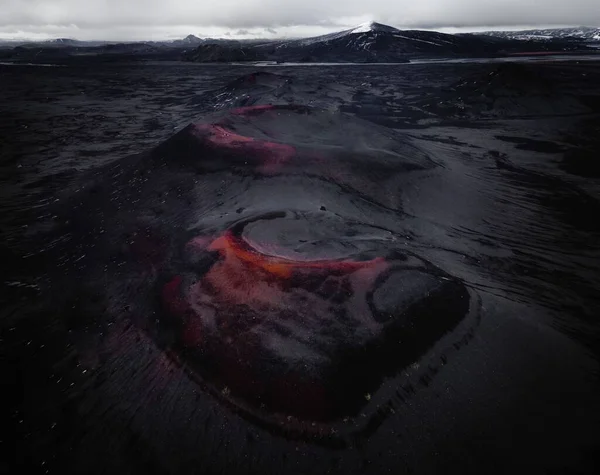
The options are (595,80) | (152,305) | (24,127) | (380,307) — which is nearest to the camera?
(380,307)

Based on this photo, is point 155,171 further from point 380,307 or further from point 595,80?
point 595,80

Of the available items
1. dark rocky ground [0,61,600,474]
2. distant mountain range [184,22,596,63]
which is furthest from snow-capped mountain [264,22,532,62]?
dark rocky ground [0,61,600,474]

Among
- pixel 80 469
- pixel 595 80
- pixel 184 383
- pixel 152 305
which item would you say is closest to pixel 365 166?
pixel 152 305

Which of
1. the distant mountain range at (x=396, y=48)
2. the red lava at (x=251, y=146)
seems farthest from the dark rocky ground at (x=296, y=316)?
the distant mountain range at (x=396, y=48)

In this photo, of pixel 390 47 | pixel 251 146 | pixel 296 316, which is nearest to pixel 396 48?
pixel 390 47

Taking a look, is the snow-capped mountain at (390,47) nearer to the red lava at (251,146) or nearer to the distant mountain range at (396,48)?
the distant mountain range at (396,48)

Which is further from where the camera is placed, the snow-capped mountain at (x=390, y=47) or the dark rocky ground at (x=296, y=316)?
the snow-capped mountain at (x=390, y=47)

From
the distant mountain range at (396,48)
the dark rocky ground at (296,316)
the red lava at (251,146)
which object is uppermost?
the red lava at (251,146)

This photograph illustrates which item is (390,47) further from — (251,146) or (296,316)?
(296,316)
